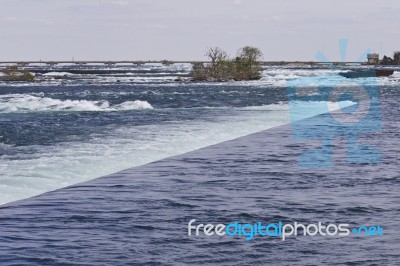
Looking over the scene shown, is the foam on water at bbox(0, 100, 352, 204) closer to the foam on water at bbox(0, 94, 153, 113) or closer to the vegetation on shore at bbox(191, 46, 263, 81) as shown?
the foam on water at bbox(0, 94, 153, 113)

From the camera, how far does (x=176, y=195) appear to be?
744 inches

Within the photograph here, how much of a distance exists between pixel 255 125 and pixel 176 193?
64.7 feet

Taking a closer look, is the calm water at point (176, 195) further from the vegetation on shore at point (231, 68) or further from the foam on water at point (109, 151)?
the vegetation on shore at point (231, 68)

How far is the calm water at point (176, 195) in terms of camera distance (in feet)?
44.7

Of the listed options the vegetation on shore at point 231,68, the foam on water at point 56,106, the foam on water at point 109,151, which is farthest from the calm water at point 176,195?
the vegetation on shore at point 231,68

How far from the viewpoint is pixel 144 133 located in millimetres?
33750

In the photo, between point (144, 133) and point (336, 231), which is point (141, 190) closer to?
point (336, 231)

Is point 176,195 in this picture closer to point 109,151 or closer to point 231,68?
point 109,151

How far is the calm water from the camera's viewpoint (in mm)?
13609

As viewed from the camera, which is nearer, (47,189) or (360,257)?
(360,257)

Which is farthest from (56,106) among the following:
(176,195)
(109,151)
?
(176,195)

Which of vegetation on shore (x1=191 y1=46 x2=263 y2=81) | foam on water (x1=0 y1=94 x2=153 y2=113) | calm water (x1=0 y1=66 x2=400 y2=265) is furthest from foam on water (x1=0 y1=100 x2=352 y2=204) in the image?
vegetation on shore (x1=191 y1=46 x2=263 y2=81)

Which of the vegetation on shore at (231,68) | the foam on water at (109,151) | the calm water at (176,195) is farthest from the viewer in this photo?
the vegetation on shore at (231,68)

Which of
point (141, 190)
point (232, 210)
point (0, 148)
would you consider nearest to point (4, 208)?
point (141, 190)
